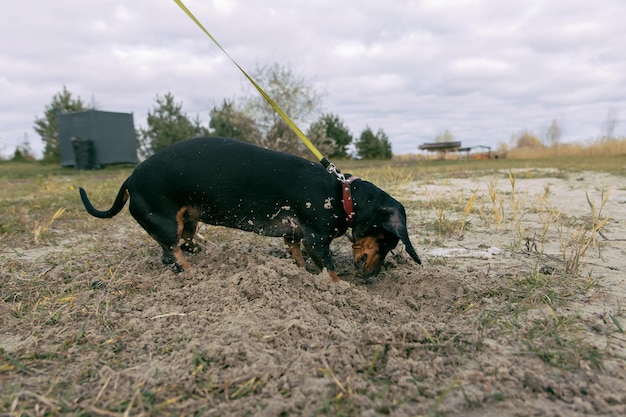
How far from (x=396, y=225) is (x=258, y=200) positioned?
931mm

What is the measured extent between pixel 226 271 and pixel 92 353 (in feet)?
3.43

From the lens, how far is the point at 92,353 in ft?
5.84

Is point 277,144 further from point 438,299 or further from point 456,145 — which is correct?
point 438,299

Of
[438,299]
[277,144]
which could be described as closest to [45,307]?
[438,299]

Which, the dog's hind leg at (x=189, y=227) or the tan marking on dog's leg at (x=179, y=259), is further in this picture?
the dog's hind leg at (x=189, y=227)

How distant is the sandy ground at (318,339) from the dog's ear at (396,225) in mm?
252

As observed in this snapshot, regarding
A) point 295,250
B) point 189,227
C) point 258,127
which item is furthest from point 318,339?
point 258,127

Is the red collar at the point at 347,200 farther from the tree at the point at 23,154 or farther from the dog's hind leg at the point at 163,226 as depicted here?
the tree at the point at 23,154

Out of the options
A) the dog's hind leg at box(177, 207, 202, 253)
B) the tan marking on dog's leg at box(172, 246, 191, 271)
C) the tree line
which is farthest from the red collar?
the tree line

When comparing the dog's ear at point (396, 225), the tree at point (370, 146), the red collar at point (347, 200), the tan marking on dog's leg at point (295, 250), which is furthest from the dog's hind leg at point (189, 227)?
the tree at point (370, 146)

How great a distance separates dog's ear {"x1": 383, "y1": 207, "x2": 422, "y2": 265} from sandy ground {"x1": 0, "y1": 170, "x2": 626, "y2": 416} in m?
0.25

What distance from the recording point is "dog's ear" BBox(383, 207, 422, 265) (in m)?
2.74

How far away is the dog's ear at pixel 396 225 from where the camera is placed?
108 inches

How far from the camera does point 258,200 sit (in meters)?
2.98
